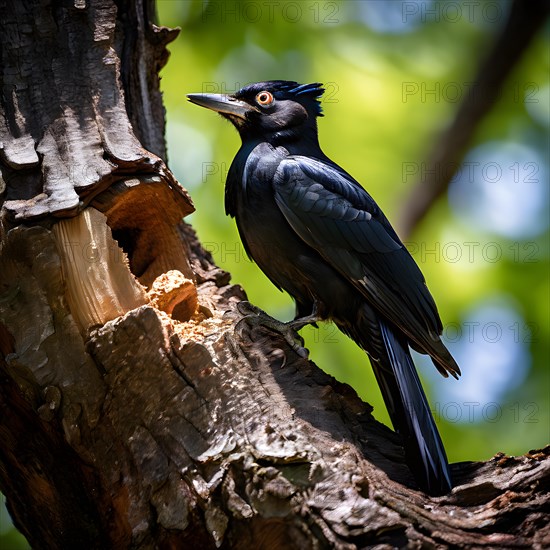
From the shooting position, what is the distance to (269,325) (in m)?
3.65

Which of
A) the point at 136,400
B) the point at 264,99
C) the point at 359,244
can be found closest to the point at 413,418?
the point at 359,244

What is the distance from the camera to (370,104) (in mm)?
5344

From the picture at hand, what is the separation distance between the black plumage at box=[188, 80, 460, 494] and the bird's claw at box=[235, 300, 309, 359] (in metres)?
0.44

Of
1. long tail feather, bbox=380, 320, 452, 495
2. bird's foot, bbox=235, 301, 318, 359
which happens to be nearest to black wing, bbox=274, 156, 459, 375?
long tail feather, bbox=380, 320, 452, 495

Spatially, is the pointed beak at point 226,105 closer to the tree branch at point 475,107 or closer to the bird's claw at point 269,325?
the tree branch at point 475,107

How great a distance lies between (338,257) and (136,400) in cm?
155

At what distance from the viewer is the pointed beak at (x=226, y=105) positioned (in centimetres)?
479

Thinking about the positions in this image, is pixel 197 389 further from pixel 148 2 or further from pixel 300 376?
pixel 148 2

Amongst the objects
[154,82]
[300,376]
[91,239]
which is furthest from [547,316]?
[91,239]

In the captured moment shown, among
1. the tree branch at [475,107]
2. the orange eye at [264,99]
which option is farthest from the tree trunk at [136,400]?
the tree branch at [475,107]

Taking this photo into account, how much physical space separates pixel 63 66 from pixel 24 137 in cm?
48

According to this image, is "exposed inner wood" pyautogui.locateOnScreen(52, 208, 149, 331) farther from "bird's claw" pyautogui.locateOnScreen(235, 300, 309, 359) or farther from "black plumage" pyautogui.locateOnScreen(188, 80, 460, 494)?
"black plumage" pyautogui.locateOnScreen(188, 80, 460, 494)

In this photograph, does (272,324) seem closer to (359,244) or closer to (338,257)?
(338,257)

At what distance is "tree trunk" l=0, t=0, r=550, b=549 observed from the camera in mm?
2701
